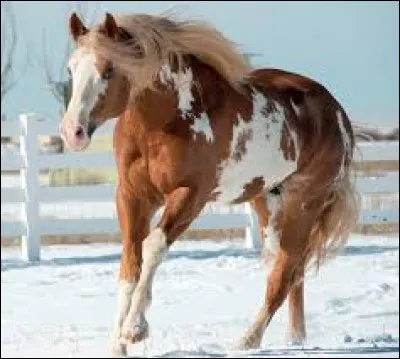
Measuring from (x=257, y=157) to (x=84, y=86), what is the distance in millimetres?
1097

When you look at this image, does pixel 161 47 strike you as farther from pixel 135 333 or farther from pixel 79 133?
pixel 135 333

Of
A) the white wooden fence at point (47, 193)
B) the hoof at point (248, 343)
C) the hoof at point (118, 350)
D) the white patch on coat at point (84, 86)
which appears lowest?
the white wooden fence at point (47, 193)

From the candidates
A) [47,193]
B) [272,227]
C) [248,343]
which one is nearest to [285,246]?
[272,227]

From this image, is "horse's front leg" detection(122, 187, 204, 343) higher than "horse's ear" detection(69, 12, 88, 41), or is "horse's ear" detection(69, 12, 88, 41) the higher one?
"horse's ear" detection(69, 12, 88, 41)

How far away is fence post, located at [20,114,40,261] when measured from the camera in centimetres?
1069

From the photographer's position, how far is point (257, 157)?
4996mm

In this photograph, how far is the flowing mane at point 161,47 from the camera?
14.5 ft

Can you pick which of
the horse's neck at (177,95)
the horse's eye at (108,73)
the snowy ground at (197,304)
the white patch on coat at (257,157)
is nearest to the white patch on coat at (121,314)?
the snowy ground at (197,304)

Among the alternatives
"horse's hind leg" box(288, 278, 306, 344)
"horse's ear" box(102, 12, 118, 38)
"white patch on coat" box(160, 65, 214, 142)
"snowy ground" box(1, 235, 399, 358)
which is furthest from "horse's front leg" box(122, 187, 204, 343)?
"horse's hind leg" box(288, 278, 306, 344)

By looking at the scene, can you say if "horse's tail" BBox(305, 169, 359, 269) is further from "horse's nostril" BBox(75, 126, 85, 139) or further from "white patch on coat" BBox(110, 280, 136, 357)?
"horse's nostril" BBox(75, 126, 85, 139)

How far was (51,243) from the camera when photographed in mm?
12523

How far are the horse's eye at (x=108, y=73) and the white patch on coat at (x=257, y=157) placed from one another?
2.42ft

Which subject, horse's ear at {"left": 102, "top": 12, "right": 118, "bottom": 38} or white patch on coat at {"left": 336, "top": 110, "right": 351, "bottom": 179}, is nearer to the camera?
horse's ear at {"left": 102, "top": 12, "right": 118, "bottom": 38}

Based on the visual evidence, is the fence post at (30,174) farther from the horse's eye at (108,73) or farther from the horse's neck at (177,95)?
the horse's eye at (108,73)
